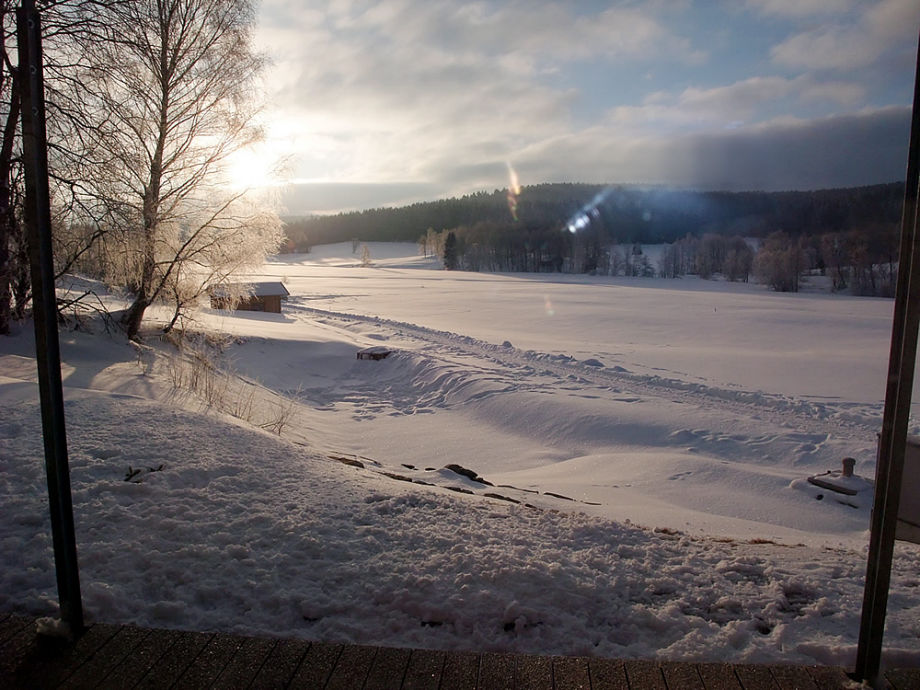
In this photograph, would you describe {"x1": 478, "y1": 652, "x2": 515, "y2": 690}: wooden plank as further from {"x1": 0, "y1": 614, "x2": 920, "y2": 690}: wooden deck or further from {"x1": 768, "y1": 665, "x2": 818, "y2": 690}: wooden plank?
{"x1": 768, "y1": 665, "x2": 818, "y2": 690}: wooden plank

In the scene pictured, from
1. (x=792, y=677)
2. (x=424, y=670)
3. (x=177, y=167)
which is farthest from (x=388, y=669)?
(x=177, y=167)

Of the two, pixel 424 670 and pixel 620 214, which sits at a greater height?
pixel 620 214

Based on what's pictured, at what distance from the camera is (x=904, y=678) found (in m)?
2.59

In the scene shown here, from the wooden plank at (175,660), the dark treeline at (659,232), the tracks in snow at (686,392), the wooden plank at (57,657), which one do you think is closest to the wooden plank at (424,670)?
the wooden plank at (175,660)

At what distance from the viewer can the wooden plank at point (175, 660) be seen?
2.52 m

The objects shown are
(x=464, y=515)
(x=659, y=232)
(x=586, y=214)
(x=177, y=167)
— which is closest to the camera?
(x=464, y=515)

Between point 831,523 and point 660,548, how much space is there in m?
5.09

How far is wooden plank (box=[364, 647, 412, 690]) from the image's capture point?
2.50 meters

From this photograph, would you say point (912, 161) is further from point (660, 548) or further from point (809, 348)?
point (809, 348)

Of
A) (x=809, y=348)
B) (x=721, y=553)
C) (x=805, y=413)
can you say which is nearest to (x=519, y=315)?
(x=809, y=348)

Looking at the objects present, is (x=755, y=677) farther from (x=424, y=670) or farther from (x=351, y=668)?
(x=351, y=668)

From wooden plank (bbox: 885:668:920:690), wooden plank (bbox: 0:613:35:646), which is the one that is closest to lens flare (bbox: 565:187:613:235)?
wooden plank (bbox: 885:668:920:690)

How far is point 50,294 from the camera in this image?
8.45 ft

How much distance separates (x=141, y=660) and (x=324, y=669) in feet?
2.62
